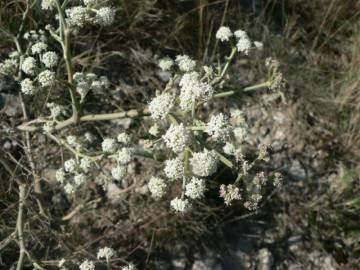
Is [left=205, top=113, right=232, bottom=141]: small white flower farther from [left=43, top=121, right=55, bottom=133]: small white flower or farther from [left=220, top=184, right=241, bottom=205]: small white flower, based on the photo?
[left=43, top=121, right=55, bottom=133]: small white flower

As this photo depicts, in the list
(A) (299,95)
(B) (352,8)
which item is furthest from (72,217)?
(B) (352,8)

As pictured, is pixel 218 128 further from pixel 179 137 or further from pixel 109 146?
pixel 109 146

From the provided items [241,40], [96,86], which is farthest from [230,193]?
[96,86]

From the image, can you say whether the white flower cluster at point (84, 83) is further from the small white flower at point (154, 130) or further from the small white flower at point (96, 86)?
the small white flower at point (154, 130)

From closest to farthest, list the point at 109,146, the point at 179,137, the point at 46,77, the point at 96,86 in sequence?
the point at 179,137 < the point at 46,77 < the point at 109,146 < the point at 96,86

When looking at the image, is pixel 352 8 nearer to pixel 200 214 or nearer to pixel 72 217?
pixel 200 214

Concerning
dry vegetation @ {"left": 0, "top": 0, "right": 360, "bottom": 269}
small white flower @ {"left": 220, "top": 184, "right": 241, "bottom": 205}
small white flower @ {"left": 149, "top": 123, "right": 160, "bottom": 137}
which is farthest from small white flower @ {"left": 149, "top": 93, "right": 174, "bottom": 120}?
dry vegetation @ {"left": 0, "top": 0, "right": 360, "bottom": 269}
